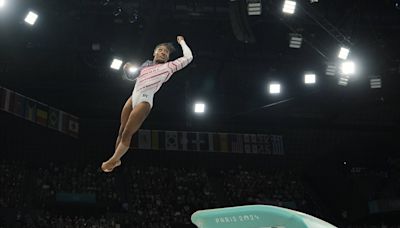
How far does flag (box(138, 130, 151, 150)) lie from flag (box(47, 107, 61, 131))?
11.4 ft

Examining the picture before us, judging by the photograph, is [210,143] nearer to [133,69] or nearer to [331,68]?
[331,68]

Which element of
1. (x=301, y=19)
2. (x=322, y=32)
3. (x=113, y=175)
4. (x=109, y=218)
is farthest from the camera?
(x=113, y=175)

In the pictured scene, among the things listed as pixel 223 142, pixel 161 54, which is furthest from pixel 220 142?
pixel 161 54

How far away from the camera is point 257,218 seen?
445 centimetres

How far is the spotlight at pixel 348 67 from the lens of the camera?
14820mm

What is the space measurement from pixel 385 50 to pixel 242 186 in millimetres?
7740

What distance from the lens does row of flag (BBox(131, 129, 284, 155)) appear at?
21766 mm

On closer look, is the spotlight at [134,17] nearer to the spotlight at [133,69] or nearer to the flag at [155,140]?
the flag at [155,140]

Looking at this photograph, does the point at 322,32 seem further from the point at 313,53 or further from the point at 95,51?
the point at 95,51

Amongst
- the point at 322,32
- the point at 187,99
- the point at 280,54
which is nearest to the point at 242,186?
the point at 187,99

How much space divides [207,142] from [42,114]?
6818mm

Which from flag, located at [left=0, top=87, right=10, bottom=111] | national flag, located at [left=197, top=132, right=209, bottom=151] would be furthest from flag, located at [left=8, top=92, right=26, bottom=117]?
national flag, located at [left=197, top=132, right=209, bottom=151]

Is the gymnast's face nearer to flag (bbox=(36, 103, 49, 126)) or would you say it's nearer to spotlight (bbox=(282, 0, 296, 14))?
spotlight (bbox=(282, 0, 296, 14))

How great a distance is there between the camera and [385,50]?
16.9 m
